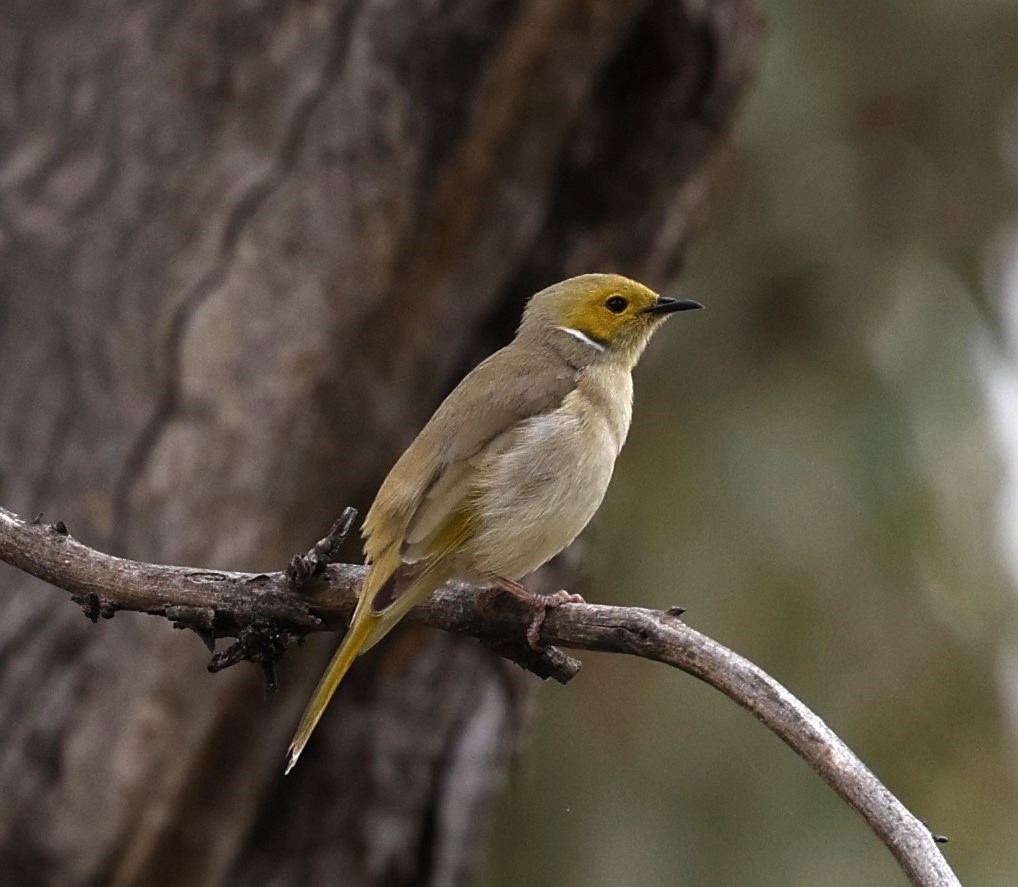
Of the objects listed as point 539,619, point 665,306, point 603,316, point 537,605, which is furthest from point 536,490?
point 665,306

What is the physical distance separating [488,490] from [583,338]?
949mm

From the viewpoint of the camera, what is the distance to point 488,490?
384cm

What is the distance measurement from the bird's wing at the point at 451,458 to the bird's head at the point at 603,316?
37cm

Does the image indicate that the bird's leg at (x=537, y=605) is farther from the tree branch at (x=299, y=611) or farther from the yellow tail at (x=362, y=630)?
the yellow tail at (x=362, y=630)

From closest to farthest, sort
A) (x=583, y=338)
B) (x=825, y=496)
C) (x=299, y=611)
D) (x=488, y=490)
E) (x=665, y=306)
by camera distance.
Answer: (x=299, y=611), (x=488, y=490), (x=583, y=338), (x=665, y=306), (x=825, y=496)

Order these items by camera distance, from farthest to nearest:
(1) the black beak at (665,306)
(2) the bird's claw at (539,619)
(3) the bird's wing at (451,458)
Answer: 1. (1) the black beak at (665,306)
2. (3) the bird's wing at (451,458)
3. (2) the bird's claw at (539,619)

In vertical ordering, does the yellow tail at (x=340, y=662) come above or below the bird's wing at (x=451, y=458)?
below

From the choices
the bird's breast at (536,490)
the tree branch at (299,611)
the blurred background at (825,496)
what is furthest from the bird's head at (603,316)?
the blurred background at (825,496)

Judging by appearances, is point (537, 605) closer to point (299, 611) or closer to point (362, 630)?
point (362, 630)

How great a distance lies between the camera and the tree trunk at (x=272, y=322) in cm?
536

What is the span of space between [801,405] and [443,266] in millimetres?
2246

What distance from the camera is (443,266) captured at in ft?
18.6

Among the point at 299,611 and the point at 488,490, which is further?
the point at 488,490

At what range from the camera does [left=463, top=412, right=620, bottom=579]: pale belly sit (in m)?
3.77
